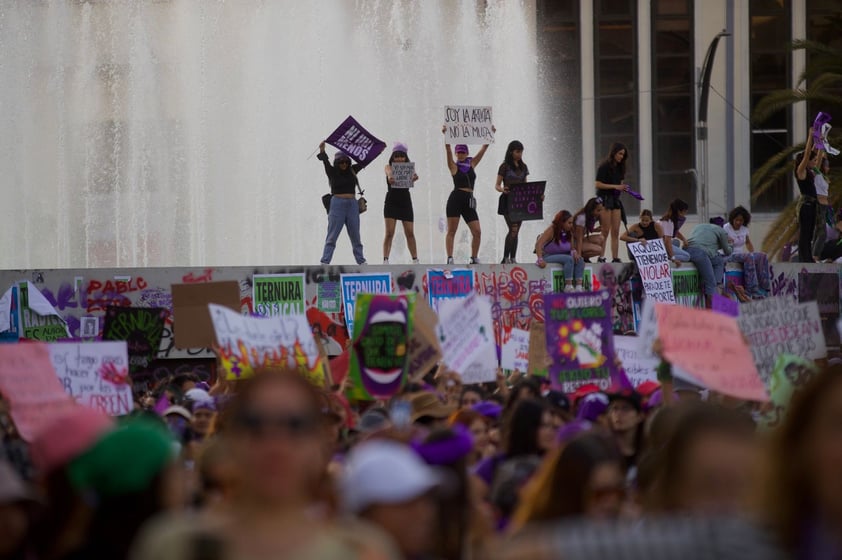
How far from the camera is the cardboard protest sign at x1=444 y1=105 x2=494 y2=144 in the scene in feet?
59.2

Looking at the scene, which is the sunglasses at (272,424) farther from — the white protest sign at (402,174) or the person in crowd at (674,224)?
the person in crowd at (674,224)

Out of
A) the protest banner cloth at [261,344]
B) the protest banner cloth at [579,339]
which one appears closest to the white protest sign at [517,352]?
the protest banner cloth at [579,339]

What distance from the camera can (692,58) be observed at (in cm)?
3694

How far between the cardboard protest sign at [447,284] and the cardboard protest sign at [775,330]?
7751mm

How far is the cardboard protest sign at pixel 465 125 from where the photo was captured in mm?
18031

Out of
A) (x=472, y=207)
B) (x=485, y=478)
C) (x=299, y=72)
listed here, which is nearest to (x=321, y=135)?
(x=299, y=72)

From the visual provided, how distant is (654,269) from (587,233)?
84cm

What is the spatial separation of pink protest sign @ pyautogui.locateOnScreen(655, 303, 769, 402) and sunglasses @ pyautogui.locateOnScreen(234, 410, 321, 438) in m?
4.96

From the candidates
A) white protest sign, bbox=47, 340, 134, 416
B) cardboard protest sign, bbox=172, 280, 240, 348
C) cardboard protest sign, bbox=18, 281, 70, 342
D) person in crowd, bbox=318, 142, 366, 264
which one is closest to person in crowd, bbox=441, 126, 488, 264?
person in crowd, bbox=318, 142, 366, 264

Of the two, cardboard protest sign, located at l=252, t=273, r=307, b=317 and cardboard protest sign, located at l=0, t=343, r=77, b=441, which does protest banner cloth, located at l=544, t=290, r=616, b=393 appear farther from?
cardboard protest sign, located at l=252, t=273, r=307, b=317

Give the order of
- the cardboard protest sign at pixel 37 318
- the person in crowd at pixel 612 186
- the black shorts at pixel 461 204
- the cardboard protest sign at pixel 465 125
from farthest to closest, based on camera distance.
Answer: the cardboard protest sign at pixel 465 125
the person in crowd at pixel 612 186
the black shorts at pixel 461 204
the cardboard protest sign at pixel 37 318

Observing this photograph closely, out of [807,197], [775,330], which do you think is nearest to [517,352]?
[775,330]

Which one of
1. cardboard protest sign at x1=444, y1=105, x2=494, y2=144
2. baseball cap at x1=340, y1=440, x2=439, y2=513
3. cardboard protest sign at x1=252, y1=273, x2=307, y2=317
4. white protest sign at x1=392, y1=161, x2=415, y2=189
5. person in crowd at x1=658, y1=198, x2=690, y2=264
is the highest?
cardboard protest sign at x1=444, y1=105, x2=494, y2=144

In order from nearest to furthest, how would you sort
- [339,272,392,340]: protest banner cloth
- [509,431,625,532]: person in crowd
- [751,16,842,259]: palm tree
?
[509,431,625,532]: person in crowd, [339,272,392,340]: protest banner cloth, [751,16,842,259]: palm tree
